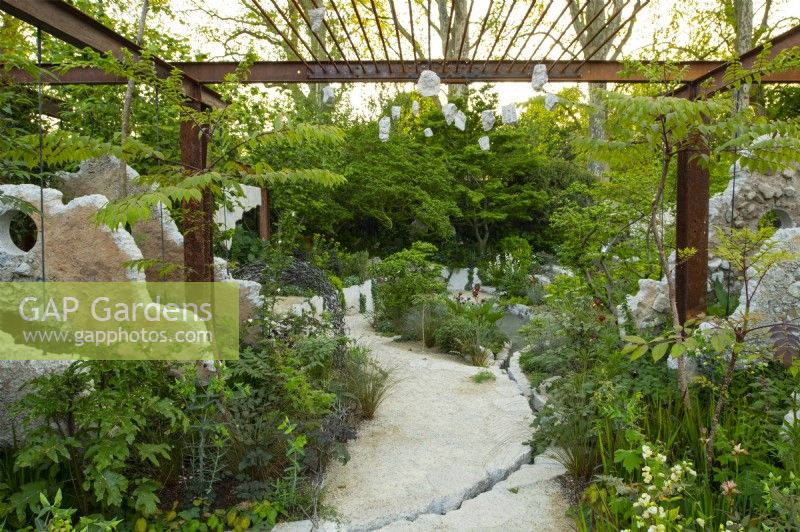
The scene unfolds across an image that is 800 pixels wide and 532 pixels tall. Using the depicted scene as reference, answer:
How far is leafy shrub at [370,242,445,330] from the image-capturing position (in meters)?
7.22

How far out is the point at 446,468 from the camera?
11.2 feet

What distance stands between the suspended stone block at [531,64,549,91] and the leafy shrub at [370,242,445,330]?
11.8 ft

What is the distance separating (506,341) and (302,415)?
4009mm

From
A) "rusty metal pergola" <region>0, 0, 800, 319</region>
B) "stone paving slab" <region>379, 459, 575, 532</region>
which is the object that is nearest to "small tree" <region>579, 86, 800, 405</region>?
"rusty metal pergola" <region>0, 0, 800, 319</region>

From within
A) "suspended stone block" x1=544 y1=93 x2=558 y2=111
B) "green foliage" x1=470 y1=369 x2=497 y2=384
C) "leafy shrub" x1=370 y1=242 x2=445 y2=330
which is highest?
"suspended stone block" x1=544 y1=93 x2=558 y2=111

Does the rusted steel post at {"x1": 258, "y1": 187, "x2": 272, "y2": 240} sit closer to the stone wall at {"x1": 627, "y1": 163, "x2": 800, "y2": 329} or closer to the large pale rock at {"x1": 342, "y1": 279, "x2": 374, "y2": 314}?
the large pale rock at {"x1": 342, "y1": 279, "x2": 374, "y2": 314}

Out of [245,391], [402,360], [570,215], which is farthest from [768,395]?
[402,360]

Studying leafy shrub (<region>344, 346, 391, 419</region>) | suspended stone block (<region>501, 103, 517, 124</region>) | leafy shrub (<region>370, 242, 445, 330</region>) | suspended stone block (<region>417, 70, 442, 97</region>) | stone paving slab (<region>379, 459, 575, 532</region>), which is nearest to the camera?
stone paving slab (<region>379, 459, 575, 532</region>)

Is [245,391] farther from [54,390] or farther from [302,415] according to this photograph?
[54,390]

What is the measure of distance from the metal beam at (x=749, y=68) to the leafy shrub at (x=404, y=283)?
405 centimetres

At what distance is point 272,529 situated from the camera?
264 cm

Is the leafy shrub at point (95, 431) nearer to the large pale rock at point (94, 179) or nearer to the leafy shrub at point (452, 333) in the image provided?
the large pale rock at point (94, 179)

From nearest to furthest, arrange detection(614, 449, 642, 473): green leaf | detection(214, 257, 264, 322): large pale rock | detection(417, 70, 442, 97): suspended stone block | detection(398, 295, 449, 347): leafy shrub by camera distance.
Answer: detection(614, 449, 642, 473): green leaf, detection(417, 70, 442, 97): suspended stone block, detection(214, 257, 264, 322): large pale rock, detection(398, 295, 449, 347): leafy shrub

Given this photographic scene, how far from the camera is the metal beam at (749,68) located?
3.20m
